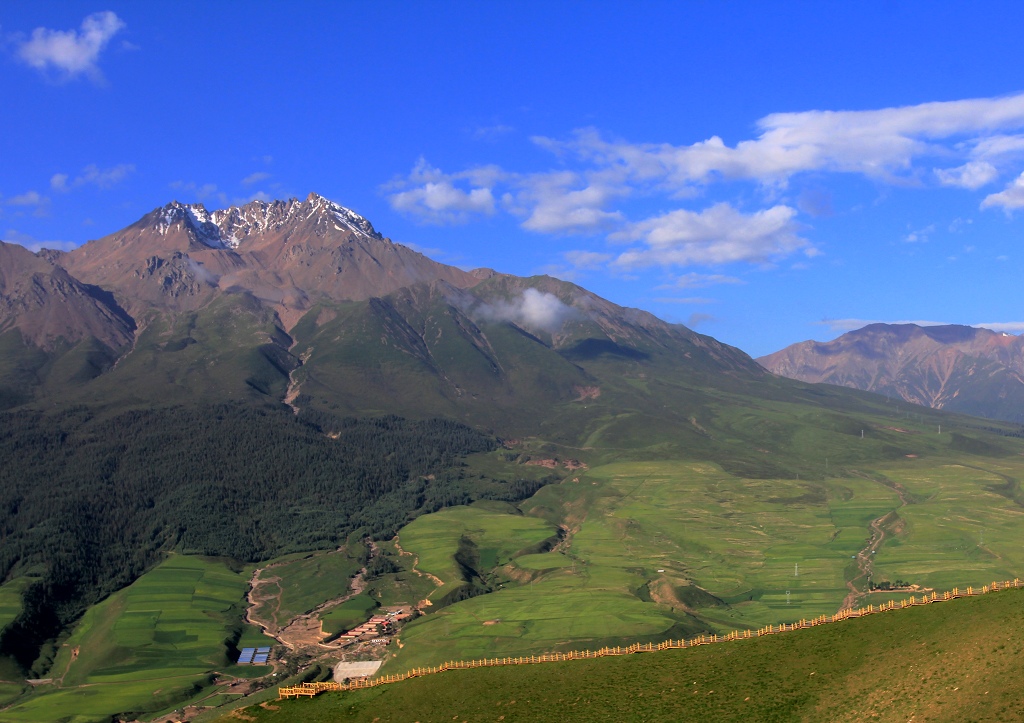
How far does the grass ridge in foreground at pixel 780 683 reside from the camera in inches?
2625

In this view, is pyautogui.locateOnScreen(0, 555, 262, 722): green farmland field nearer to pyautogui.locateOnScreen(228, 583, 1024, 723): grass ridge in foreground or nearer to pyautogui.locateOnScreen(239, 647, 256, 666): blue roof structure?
pyautogui.locateOnScreen(239, 647, 256, 666): blue roof structure

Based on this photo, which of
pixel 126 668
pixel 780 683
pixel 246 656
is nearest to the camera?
pixel 780 683

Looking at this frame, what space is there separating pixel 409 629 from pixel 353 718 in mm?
103689

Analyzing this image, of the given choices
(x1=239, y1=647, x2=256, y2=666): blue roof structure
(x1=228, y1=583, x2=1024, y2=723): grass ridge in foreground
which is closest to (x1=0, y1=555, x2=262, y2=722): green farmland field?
(x1=239, y1=647, x2=256, y2=666): blue roof structure

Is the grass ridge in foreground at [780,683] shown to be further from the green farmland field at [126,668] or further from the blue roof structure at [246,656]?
the blue roof structure at [246,656]

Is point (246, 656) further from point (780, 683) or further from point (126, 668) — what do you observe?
point (780, 683)

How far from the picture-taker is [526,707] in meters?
83.8

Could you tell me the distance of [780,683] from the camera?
77.1 meters

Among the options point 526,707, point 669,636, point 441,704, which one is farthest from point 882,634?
point 669,636

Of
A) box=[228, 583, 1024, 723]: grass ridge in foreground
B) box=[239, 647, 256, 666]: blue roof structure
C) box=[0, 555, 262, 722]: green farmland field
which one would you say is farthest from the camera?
box=[239, 647, 256, 666]: blue roof structure

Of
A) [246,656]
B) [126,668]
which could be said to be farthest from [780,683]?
[126,668]

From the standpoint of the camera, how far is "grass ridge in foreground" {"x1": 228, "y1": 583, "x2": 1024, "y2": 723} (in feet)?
219

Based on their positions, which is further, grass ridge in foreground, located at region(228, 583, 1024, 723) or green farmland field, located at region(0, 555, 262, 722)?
green farmland field, located at region(0, 555, 262, 722)

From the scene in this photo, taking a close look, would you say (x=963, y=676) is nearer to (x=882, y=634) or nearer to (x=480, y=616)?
(x=882, y=634)
